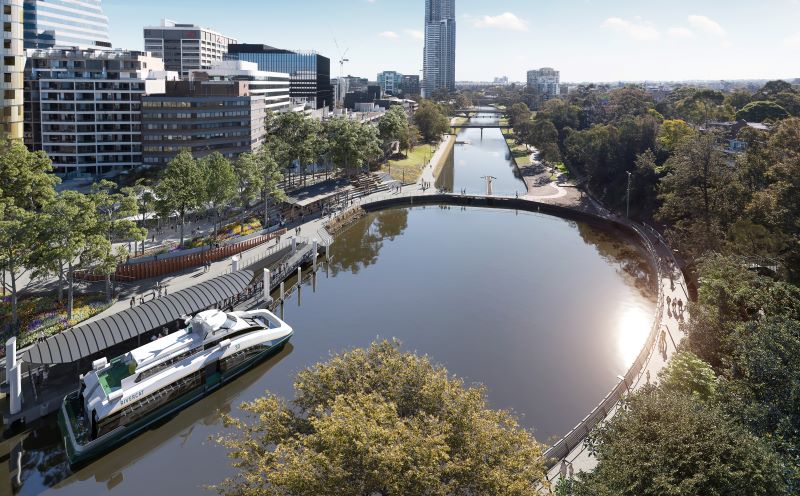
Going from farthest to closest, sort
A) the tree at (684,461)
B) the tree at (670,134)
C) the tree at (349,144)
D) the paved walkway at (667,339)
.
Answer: the tree at (349,144) < the tree at (670,134) < the paved walkway at (667,339) < the tree at (684,461)

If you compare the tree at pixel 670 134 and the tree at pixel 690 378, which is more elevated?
the tree at pixel 670 134

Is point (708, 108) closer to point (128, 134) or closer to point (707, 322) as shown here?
point (707, 322)

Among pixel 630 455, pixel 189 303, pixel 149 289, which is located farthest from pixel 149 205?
pixel 630 455

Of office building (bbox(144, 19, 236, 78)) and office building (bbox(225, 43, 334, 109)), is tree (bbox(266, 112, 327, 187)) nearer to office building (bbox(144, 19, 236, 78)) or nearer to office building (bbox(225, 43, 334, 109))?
office building (bbox(225, 43, 334, 109))

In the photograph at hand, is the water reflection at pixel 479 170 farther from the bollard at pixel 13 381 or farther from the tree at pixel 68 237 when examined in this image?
the bollard at pixel 13 381

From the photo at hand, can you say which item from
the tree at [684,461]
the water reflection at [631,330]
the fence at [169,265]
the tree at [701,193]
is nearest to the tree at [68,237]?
the fence at [169,265]

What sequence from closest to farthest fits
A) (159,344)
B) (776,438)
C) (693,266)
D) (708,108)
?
1. (776,438)
2. (159,344)
3. (693,266)
4. (708,108)
